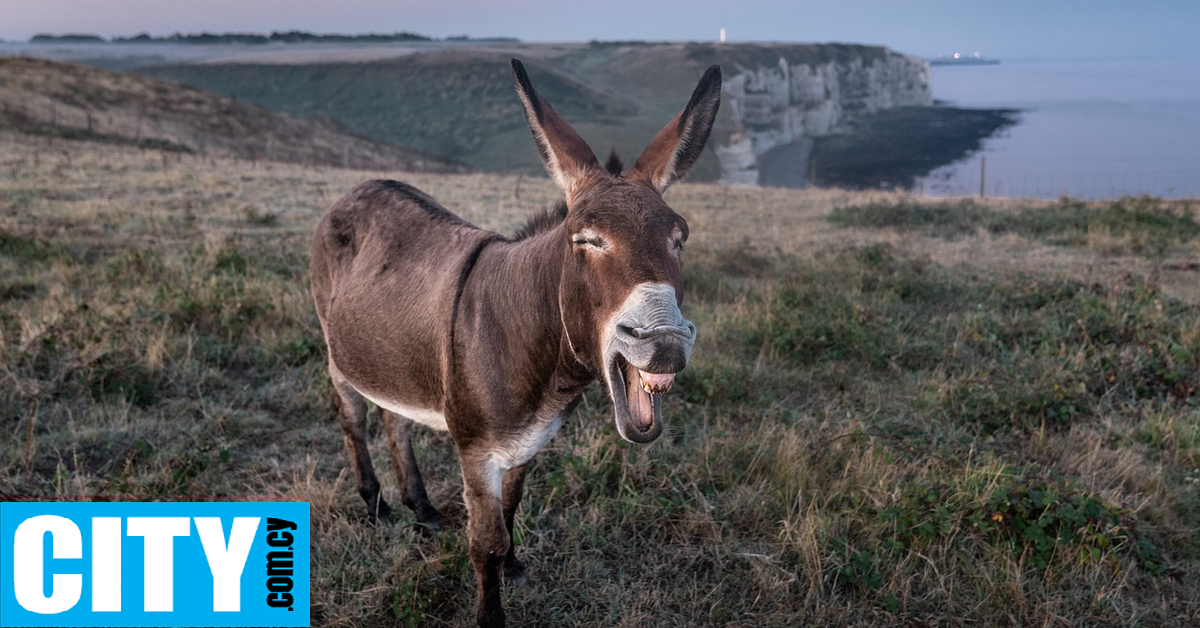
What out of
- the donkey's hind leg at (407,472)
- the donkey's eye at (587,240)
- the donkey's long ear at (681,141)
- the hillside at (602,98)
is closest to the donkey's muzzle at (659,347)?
the donkey's eye at (587,240)

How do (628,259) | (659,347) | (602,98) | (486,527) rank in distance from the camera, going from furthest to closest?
(602,98) → (486,527) → (628,259) → (659,347)

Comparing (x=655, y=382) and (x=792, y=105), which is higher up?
(x=792, y=105)

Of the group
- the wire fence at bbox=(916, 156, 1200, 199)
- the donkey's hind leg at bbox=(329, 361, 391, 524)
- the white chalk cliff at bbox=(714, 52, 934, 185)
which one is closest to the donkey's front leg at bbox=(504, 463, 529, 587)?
the donkey's hind leg at bbox=(329, 361, 391, 524)

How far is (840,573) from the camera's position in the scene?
3637mm

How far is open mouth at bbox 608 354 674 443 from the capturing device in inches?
87.2

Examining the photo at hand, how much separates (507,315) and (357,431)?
192cm

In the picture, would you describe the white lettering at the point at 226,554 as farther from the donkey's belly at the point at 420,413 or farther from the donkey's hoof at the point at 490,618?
the donkey's hoof at the point at 490,618

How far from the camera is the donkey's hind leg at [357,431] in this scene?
4.25 metres

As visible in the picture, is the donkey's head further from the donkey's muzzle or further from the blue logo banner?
the blue logo banner

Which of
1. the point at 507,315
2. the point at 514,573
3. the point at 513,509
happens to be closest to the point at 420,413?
the point at 513,509

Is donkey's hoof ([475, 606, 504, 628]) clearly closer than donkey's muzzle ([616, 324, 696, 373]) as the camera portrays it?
No

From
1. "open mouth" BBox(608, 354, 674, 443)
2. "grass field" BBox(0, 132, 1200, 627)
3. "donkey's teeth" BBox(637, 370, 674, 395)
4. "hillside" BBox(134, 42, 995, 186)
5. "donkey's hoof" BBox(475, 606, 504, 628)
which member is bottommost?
"donkey's hoof" BBox(475, 606, 504, 628)

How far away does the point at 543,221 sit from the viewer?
3238 mm

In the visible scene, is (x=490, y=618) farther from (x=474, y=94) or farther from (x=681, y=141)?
(x=474, y=94)
